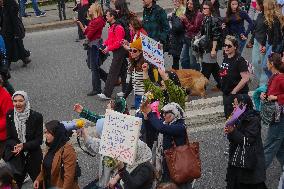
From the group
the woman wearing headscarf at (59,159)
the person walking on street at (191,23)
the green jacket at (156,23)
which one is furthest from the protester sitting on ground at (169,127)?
the person walking on street at (191,23)

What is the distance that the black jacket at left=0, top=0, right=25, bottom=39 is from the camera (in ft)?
39.7

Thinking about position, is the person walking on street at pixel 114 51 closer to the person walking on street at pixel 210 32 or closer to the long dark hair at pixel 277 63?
the person walking on street at pixel 210 32

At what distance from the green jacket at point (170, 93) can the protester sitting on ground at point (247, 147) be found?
2.23 ft

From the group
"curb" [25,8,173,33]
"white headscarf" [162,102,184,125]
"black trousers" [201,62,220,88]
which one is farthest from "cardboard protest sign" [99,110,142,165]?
"curb" [25,8,173,33]

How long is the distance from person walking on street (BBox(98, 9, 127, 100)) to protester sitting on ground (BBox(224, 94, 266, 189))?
12.2 feet

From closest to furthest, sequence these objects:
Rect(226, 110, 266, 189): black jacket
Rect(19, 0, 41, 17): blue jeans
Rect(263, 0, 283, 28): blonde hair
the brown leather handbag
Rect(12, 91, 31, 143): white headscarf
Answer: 1. the brown leather handbag
2. Rect(226, 110, 266, 189): black jacket
3. Rect(12, 91, 31, 143): white headscarf
4. Rect(263, 0, 283, 28): blonde hair
5. Rect(19, 0, 41, 17): blue jeans

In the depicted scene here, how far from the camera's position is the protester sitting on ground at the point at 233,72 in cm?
783

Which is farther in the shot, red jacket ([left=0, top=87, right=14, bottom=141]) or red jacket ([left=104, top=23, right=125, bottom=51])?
red jacket ([left=104, top=23, right=125, bottom=51])

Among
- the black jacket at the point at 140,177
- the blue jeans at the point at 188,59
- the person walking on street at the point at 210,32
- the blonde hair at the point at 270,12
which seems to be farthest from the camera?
the blue jeans at the point at 188,59

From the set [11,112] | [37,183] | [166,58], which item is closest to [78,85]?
[166,58]

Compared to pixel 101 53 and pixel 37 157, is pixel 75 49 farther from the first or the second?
pixel 37 157

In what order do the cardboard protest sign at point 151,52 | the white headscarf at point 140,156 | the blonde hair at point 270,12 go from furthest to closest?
the blonde hair at point 270,12, the cardboard protest sign at point 151,52, the white headscarf at point 140,156

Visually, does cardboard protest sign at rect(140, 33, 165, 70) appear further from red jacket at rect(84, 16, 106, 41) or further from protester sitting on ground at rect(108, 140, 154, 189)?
protester sitting on ground at rect(108, 140, 154, 189)

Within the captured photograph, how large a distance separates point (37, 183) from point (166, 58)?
6918 millimetres
